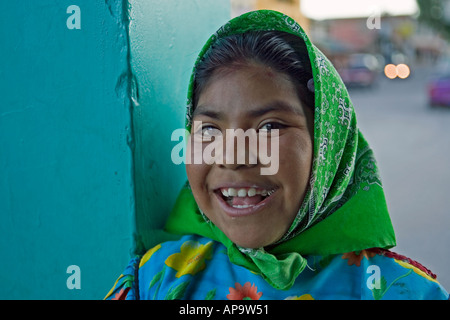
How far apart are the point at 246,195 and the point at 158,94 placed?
0.50m

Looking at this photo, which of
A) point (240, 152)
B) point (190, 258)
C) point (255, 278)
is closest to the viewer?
point (240, 152)

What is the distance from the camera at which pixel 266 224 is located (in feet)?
4.05

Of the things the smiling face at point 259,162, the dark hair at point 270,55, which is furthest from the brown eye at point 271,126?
the dark hair at point 270,55

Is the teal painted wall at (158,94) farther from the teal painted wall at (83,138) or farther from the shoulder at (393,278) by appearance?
the shoulder at (393,278)

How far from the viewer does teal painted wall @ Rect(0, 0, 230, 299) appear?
1.45 m

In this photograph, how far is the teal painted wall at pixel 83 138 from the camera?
1.45 meters

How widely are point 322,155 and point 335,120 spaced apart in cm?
12

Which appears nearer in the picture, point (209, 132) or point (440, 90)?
point (209, 132)

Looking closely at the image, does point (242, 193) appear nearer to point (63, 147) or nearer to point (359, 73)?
point (63, 147)

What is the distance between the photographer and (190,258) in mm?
1451

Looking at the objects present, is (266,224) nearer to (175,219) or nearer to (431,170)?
(175,219)

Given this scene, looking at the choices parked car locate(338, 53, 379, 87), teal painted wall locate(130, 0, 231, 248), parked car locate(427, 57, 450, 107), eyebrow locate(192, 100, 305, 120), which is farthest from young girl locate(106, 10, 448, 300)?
parked car locate(338, 53, 379, 87)

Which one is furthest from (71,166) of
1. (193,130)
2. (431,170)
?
(431,170)

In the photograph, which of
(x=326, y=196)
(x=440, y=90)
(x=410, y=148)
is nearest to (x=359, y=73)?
(x=440, y=90)
